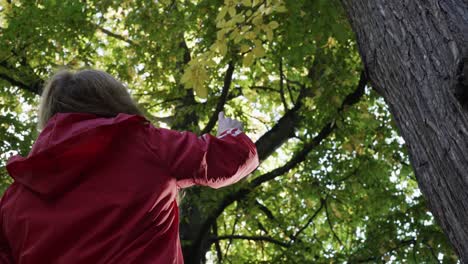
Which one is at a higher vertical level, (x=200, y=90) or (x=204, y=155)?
(x=200, y=90)

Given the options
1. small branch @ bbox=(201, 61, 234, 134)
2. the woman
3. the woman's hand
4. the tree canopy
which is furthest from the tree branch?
the woman

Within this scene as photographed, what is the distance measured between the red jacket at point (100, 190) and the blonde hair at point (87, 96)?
0.07m

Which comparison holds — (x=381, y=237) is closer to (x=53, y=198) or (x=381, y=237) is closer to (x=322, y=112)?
(x=322, y=112)

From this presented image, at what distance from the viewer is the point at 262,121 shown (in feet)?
34.0

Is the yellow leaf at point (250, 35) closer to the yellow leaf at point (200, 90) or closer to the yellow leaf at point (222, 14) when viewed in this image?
the yellow leaf at point (222, 14)

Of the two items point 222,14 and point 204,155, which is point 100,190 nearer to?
point 204,155

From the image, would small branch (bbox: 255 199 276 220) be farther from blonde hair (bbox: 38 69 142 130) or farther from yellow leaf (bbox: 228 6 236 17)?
blonde hair (bbox: 38 69 142 130)

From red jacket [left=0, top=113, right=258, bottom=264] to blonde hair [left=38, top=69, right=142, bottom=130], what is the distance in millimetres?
69

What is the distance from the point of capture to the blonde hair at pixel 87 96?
2.25 m

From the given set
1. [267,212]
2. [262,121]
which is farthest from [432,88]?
[262,121]

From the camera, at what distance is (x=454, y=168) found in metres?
1.90

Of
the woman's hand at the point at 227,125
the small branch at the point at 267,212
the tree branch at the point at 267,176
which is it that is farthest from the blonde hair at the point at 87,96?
the small branch at the point at 267,212

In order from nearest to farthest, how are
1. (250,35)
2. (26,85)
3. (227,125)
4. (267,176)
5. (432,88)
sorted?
1. (432,88)
2. (227,125)
3. (250,35)
4. (26,85)
5. (267,176)

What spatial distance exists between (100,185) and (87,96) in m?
0.34
